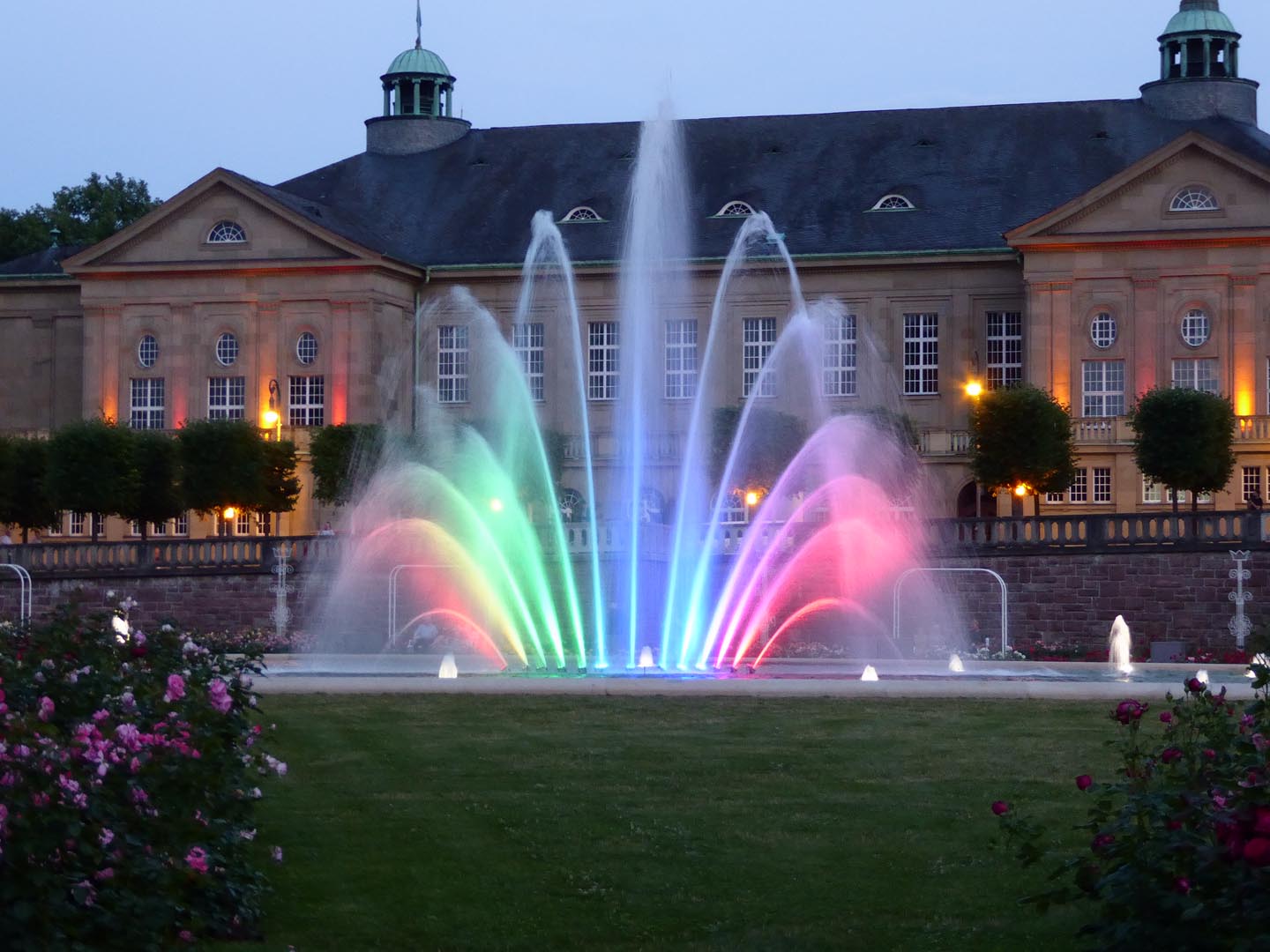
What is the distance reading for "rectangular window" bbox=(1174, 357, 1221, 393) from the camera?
62469 mm

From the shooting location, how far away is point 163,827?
1289 cm

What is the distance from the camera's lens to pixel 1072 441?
58562 mm

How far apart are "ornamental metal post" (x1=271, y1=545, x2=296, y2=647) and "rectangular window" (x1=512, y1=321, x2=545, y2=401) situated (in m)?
20.8

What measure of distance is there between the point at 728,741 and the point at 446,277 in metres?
48.6

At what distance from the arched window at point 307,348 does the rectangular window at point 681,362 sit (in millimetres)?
9948

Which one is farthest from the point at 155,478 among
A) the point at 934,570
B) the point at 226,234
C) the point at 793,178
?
the point at 934,570

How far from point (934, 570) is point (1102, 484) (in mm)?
18594

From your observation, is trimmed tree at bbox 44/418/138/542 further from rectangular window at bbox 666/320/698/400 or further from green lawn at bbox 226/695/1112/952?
green lawn at bbox 226/695/1112/952

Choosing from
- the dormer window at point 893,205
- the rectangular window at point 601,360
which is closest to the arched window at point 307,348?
Result: the rectangular window at point 601,360

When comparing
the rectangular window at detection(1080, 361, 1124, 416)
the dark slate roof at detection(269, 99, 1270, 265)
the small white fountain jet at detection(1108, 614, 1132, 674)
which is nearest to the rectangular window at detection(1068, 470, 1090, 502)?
the rectangular window at detection(1080, 361, 1124, 416)

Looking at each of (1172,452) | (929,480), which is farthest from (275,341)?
(1172,452)

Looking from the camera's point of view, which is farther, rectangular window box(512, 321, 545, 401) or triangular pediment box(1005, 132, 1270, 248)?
rectangular window box(512, 321, 545, 401)

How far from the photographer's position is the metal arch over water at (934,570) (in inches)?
1687

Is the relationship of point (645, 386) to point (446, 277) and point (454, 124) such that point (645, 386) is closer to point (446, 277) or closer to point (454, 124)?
point (446, 277)
